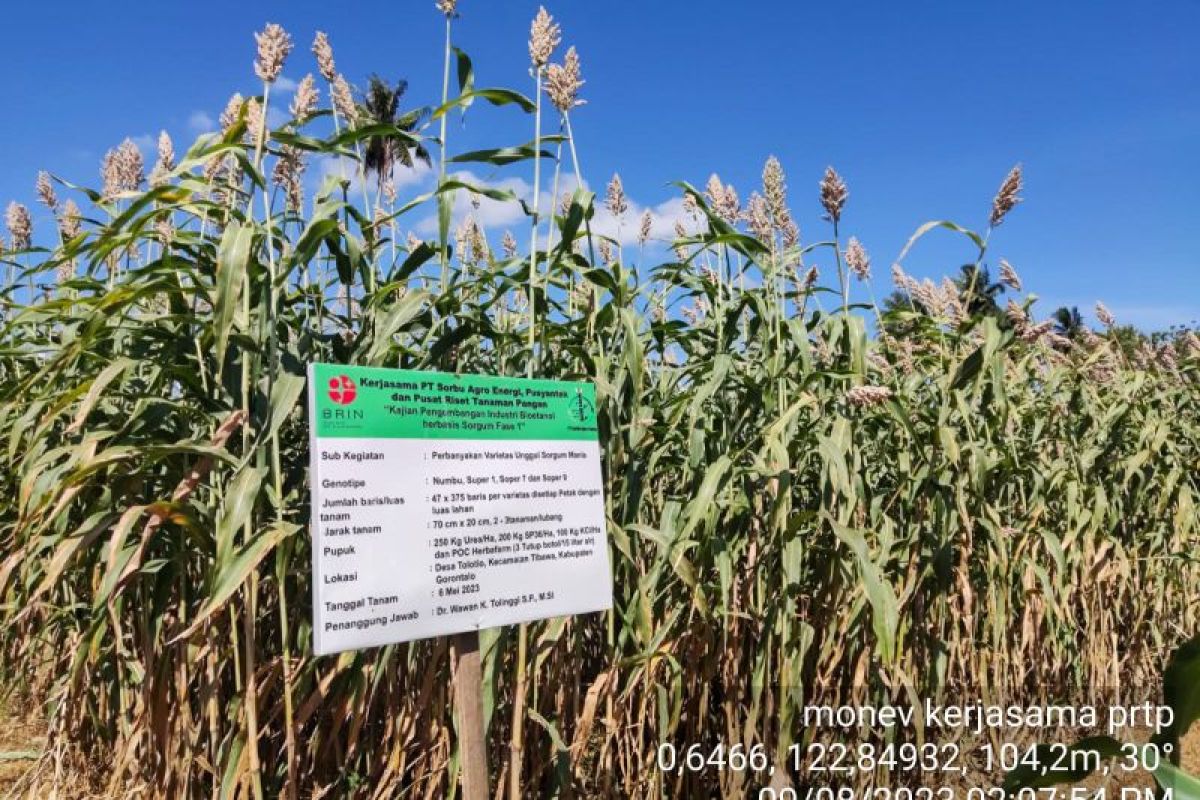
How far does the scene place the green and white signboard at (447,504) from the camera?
147 cm

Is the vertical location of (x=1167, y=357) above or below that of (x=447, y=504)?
above

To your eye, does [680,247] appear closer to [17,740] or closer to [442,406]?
[442,406]

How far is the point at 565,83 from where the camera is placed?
6.93ft

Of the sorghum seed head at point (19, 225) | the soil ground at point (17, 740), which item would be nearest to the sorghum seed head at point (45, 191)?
the sorghum seed head at point (19, 225)

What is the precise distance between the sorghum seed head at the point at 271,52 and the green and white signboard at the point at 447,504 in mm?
691

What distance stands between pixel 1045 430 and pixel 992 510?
921 millimetres

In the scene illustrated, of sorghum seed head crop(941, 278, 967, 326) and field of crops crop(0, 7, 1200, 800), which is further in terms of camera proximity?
sorghum seed head crop(941, 278, 967, 326)

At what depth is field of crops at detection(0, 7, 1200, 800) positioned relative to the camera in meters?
1.72

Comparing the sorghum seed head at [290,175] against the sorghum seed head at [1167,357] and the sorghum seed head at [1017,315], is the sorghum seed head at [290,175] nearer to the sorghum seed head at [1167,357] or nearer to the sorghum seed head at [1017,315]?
the sorghum seed head at [1017,315]

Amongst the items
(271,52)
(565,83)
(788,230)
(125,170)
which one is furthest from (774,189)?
(125,170)

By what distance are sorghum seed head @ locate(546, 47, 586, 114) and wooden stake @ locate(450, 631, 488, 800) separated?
1313 mm

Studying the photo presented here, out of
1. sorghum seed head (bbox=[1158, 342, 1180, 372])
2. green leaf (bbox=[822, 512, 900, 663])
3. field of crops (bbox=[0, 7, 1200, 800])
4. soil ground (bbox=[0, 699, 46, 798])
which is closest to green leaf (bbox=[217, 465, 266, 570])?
field of crops (bbox=[0, 7, 1200, 800])

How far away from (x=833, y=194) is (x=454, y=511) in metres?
1.49

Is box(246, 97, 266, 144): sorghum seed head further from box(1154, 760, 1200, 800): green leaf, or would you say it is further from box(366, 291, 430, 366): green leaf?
box(1154, 760, 1200, 800): green leaf
